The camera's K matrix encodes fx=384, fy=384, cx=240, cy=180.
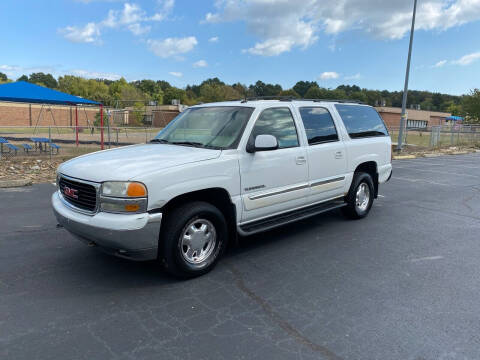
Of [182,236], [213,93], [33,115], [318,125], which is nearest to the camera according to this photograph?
[182,236]

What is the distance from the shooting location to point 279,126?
488 cm

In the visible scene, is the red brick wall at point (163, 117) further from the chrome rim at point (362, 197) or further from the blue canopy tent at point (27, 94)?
the chrome rim at point (362, 197)

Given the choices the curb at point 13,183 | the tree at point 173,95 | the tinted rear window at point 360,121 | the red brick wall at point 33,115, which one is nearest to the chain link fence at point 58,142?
the curb at point 13,183

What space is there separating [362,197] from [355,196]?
37 centimetres

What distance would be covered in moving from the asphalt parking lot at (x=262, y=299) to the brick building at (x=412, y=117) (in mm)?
69002

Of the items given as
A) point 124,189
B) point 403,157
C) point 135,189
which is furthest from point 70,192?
point 403,157

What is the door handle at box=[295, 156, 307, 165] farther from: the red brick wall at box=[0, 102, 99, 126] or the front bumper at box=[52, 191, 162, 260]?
the red brick wall at box=[0, 102, 99, 126]

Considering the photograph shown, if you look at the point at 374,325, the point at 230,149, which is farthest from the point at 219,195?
the point at 374,325

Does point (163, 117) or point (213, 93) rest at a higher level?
point (213, 93)

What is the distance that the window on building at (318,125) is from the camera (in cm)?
524

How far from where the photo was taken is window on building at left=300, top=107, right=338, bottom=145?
524 centimetres

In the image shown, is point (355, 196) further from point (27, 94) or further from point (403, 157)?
point (27, 94)

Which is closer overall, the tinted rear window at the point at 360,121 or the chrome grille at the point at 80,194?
the chrome grille at the point at 80,194

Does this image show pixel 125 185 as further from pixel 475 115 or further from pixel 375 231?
pixel 475 115
